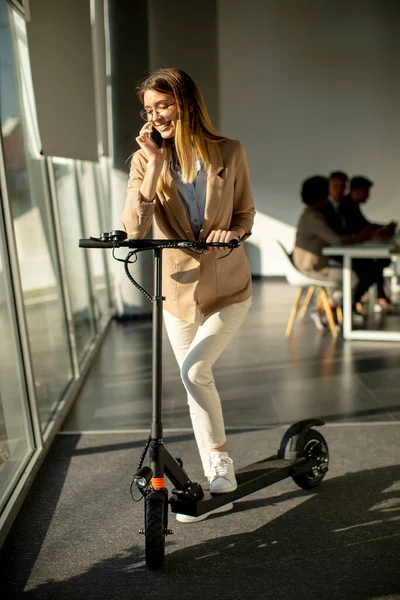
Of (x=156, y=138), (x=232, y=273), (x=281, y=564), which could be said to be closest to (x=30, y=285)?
(x=232, y=273)

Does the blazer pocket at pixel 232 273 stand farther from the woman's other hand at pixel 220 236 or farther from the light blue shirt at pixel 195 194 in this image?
the woman's other hand at pixel 220 236

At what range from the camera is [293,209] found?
496 inches

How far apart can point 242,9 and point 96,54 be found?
434 centimetres

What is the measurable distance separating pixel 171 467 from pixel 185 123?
1.27 metres

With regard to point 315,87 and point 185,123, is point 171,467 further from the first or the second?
point 315,87

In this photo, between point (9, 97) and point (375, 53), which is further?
point (375, 53)

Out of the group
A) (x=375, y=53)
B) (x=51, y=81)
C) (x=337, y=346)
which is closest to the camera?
(x=51, y=81)

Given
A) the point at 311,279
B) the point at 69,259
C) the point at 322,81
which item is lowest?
the point at 311,279

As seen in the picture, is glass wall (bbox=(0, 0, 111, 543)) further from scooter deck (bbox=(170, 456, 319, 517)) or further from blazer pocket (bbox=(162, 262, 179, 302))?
blazer pocket (bbox=(162, 262, 179, 302))

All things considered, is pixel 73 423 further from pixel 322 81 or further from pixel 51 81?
pixel 322 81

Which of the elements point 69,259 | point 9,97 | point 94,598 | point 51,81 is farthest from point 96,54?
point 94,598

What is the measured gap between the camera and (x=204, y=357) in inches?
126

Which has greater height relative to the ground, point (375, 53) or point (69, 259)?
point (375, 53)

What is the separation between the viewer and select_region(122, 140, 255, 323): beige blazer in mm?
3076
